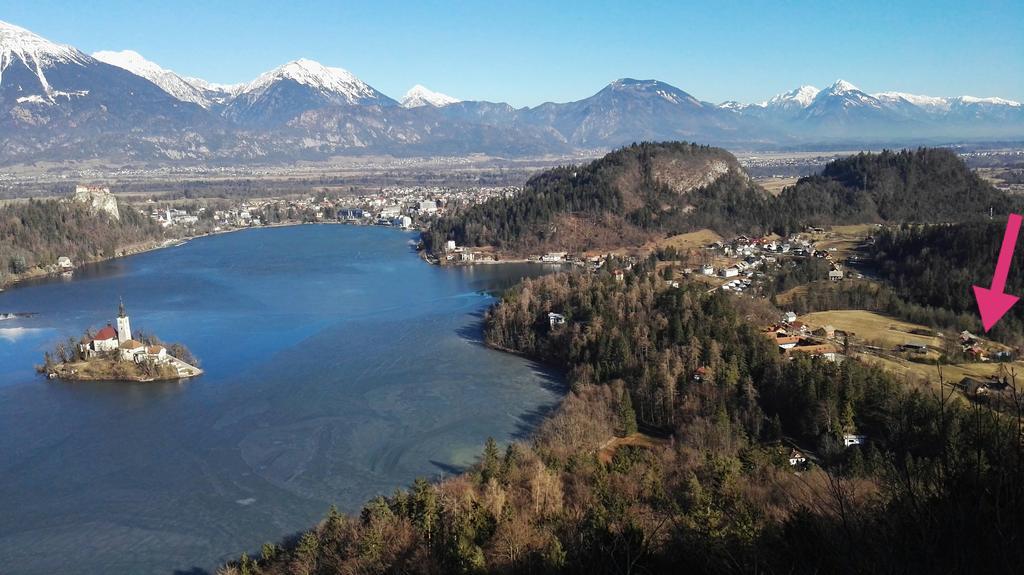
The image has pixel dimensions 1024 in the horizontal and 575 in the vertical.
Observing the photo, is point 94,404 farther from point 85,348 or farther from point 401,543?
point 401,543

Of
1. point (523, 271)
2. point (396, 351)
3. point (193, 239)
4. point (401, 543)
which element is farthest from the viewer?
point (193, 239)

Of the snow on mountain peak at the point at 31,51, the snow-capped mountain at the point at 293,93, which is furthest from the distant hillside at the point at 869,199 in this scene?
the snow-capped mountain at the point at 293,93

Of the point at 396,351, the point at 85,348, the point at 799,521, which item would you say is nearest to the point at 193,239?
the point at 85,348

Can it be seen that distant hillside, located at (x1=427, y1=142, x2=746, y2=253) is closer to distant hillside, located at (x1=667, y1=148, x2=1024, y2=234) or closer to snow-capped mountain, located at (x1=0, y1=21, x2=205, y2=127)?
distant hillside, located at (x1=667, y1=148, x2=1024, y2=234)

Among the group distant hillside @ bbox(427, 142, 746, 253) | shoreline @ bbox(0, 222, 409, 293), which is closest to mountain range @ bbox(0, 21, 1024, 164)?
shoreline @ bbox(0, 222, 409, 293)

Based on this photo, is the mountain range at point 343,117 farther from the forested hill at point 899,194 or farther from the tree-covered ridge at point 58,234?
the forested hill at point 899,194

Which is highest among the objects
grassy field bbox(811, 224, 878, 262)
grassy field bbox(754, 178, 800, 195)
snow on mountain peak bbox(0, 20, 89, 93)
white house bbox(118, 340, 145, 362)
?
snow on mountain peak bbox(0, 20, 89, 93)
